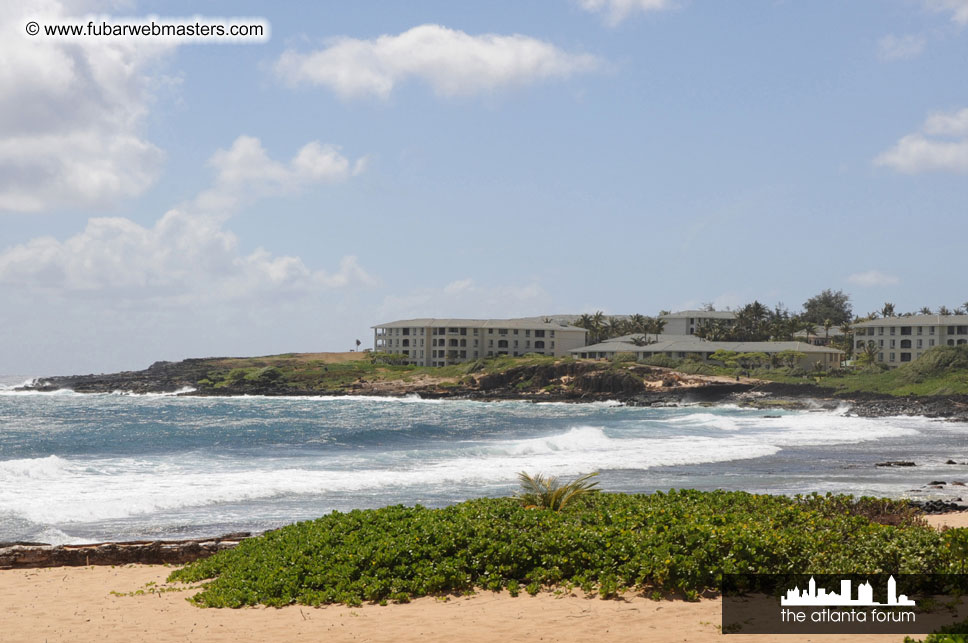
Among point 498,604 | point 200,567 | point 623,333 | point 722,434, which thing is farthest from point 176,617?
point 623,333

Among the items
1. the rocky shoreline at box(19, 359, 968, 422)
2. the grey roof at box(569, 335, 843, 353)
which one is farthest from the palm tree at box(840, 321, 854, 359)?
the rocky shoreline at box(19, 359, 968, 422)

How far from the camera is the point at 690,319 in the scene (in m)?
154

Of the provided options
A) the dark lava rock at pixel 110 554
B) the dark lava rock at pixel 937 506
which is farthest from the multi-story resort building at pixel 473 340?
the dark lava rock at pixel 110 554

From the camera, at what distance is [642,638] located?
8898 millimetres

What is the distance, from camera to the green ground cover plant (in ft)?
34.1

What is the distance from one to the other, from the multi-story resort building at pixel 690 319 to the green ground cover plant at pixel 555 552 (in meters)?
142

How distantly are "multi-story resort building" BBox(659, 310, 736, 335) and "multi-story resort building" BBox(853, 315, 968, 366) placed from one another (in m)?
34.0

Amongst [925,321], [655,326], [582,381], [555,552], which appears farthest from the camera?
[655,326]

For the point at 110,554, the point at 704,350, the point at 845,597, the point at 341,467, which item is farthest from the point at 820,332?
the point at 845,597

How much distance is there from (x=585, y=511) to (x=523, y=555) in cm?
217

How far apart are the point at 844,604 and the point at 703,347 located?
11197 centimetres

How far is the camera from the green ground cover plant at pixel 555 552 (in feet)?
34.1

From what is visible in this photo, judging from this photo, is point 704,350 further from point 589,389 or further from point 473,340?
point 473,340

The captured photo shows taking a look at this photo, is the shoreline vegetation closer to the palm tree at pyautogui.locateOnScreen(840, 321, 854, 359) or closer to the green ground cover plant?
the palm tree at pyautogui.locateOnScreen(840, 321, 854, 359)
